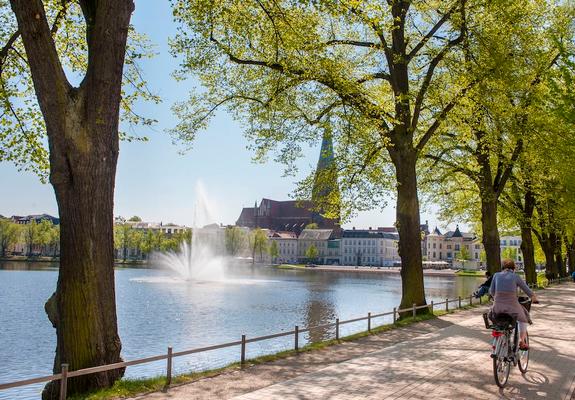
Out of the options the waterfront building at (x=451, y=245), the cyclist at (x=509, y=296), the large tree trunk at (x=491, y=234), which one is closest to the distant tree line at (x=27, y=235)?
the large tree trunk at (x=491, y=234)

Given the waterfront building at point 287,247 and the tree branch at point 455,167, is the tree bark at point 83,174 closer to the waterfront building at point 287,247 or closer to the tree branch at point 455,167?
the tree branch at point 455,167

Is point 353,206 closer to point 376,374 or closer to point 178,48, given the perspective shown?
point 178,48

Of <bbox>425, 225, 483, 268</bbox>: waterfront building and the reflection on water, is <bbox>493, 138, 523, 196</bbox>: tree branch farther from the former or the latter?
<bbox>425, 225, 483, 268</bbox>: waterfront building

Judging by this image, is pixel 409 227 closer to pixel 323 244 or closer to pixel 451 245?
pixel 323 244

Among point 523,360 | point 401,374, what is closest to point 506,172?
point 523,360

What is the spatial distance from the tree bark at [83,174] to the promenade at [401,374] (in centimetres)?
146

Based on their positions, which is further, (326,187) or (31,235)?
(31,235)

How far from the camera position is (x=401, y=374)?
10758mm

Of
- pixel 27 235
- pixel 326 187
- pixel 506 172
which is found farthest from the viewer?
pixel 27 235

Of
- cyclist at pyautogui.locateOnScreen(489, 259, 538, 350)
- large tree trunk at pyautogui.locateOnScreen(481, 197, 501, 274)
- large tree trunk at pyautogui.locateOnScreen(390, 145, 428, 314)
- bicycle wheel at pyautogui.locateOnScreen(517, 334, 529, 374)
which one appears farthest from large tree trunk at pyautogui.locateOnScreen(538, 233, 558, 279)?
cyclist at pyautogui.locateOnScreen(489, 259, 538, 350)

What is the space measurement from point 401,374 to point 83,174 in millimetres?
6977

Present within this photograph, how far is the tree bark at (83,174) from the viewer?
30.5 ft

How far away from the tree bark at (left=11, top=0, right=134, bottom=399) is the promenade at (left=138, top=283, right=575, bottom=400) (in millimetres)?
1462

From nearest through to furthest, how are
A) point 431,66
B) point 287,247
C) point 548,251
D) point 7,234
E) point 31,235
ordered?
point 431,66 → point 548,251 → point 7,234 → point 31,235 → point 287,247
